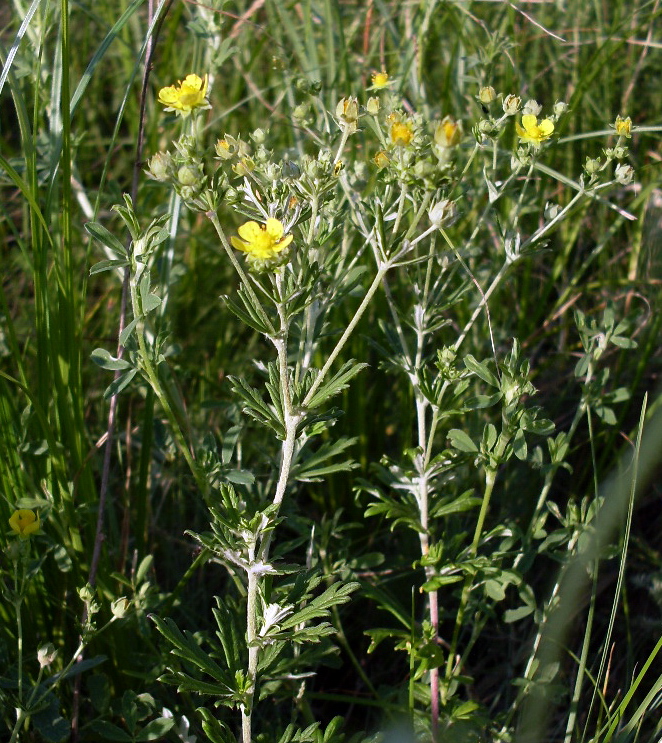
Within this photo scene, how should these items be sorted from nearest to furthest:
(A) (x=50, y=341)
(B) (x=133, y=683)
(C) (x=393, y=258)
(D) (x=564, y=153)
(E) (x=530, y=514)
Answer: (C) (x=393, y=258) < (A) (x=50, y=341) < (B) (x=133, y=683) < (E) (x=530, y=514) < (D) (x=564, y=153)

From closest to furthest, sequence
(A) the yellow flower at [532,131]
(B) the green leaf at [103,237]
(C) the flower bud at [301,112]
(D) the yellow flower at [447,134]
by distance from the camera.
A: (D) the yellow flower at [447,134] < (B) the green leaf at [103,237] < (A) the yellow flower at [532,131] < (C) the flower bud at [301,112]

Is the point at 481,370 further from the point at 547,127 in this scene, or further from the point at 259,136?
the point at 259,136

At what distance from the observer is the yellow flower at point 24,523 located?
5.17 feet

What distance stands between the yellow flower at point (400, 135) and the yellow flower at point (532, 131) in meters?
0.43

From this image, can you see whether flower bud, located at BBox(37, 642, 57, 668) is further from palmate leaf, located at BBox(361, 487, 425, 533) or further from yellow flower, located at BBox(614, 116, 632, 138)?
yellow flower, located at BBox(614, 116, 632, 138)

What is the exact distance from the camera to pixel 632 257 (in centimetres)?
273

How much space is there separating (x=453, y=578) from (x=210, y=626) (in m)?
0.75

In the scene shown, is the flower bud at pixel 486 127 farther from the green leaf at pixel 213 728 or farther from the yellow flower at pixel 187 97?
the green leaf at pixel 213 728

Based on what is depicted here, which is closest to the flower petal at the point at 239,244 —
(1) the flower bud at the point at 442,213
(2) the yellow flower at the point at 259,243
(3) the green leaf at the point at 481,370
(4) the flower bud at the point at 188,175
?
(2) the yellow flower at the point at 259,243

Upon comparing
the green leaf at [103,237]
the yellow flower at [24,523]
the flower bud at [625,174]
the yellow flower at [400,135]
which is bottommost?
the yellow flower at [24,523]

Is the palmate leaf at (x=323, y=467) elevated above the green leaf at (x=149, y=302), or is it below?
below

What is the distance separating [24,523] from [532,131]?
130cm

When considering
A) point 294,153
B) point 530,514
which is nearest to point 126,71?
point 294,153

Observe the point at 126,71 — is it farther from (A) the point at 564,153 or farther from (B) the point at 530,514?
(B) the point at 530,514
